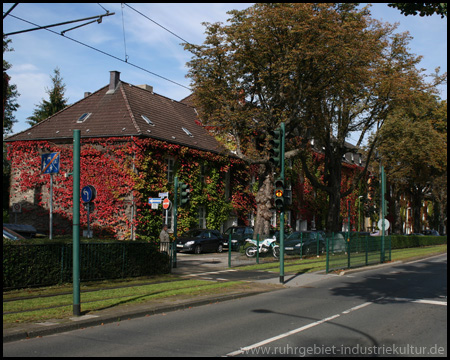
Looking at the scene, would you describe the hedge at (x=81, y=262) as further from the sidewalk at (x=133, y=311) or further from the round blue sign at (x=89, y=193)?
the sidewalk at (x=133, y=311)

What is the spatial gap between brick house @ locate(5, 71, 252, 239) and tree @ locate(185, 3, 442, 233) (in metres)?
3.78

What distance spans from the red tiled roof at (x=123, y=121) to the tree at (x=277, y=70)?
438 cm

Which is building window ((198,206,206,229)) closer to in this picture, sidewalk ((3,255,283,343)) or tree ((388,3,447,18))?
sidewalk ((3,255,283,343))

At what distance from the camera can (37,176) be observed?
107ft

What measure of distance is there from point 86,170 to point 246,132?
10.7 metres

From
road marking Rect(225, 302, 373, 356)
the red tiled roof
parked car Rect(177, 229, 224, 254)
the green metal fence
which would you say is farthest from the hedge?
the red tiled roof

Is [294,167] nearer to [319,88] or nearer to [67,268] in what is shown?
[319,88]

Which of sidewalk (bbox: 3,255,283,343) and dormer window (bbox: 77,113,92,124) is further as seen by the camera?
dormer window (bbox: 77,113,92,124)

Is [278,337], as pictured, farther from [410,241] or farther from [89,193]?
[410,241]

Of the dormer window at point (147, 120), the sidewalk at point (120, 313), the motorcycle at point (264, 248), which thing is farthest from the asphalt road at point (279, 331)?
the dormer window at point (147, 120)

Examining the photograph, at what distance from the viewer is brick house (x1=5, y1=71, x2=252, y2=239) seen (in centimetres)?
2998

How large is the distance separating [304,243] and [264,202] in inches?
118

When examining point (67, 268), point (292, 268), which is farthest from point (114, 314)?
point (292, 268)

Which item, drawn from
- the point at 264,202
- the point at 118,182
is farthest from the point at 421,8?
the point at 118,182
